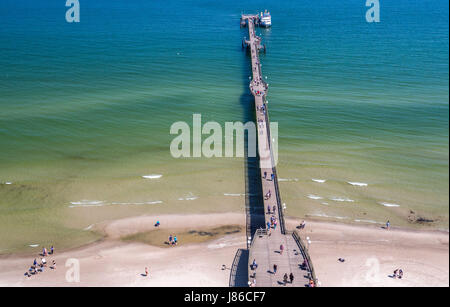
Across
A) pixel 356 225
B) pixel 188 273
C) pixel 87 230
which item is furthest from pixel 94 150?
pixel 356 225

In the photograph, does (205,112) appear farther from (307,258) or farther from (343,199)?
(307,258)

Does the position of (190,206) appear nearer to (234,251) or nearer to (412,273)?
(234,251)

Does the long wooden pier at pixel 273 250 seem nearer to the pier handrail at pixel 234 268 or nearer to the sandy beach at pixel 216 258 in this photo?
the pier handrail at pixel 234 268

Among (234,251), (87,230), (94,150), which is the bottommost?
(234,251)

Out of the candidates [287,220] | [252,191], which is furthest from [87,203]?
[287,220]

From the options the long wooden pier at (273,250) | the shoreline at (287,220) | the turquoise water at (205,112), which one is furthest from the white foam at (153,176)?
the long wooden pier at (273,250)

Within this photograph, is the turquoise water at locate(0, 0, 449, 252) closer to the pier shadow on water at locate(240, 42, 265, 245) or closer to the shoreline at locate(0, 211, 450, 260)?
the shoreline at locate(0, 211, 450, 260)

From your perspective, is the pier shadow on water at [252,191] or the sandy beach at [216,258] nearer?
the sandy beach at [216,258]
